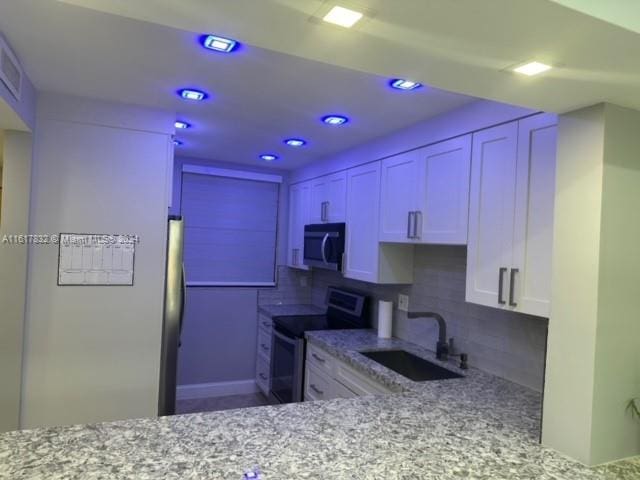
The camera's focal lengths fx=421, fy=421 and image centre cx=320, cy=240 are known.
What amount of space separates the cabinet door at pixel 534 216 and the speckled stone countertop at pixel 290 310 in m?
2.52

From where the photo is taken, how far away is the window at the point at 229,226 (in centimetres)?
421

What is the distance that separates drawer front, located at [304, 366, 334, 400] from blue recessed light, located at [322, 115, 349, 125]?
1651 millimetres

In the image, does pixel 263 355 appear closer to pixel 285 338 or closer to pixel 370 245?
pixel 285 338

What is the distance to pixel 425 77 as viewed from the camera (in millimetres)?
1196

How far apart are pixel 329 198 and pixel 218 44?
6.87ft

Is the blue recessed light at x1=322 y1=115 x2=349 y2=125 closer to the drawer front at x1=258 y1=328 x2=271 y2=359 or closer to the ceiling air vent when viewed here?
the ceiling air vent

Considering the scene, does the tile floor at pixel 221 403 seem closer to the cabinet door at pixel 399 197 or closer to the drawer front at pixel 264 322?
the drawer front at pixel 264 322

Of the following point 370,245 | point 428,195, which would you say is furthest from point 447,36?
point 370,245

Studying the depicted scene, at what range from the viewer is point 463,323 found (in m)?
2.53

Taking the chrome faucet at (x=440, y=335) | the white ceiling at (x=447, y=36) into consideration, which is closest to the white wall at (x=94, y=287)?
the chrome faucet at (x=440, y=335)

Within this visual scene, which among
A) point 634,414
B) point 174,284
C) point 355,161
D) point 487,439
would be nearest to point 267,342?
point 174,284

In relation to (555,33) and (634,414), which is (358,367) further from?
(555,33)

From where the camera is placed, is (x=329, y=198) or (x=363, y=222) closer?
(x=363, y=222)

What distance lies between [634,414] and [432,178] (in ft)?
4.68
